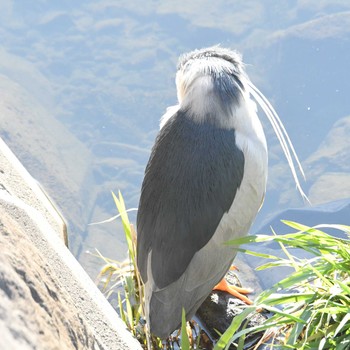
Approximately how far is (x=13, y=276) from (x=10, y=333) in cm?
8

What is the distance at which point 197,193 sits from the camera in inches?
53.0

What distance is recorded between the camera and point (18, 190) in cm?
123

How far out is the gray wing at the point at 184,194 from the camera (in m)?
1.34

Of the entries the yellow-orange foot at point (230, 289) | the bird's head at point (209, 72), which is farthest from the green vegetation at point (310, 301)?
the bird's head at point (209, 72)

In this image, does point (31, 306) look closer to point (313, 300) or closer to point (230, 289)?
point (313, 300)

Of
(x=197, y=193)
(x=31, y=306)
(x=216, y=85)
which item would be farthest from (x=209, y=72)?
(x=31, y=306)

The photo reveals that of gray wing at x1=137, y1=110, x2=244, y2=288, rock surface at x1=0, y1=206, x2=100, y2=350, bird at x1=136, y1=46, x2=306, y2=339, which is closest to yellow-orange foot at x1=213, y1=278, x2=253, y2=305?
bird at x1=136, y1=46, x2=306, y2=339

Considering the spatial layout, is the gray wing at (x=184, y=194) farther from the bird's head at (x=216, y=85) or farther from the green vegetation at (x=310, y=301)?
the green vegetation at (x=310, y=301)

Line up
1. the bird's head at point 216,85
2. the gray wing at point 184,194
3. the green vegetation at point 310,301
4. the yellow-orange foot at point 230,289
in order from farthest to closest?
1. the yellow-orange foot at point 230,289
2. the bird's head at point 216,85
3. the gray wing at point 184,194
4. the green vegetation at point 310,301

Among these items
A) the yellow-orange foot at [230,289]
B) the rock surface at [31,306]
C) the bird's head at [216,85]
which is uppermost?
the bird's head at [216,85]

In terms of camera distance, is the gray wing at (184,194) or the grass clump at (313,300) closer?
the grass clump at (313,300)

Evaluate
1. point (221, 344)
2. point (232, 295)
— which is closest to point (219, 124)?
point (232, 295)

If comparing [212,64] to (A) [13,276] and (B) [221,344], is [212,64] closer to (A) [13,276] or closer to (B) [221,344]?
(B) [221,344]

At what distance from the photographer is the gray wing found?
52.7 inches
